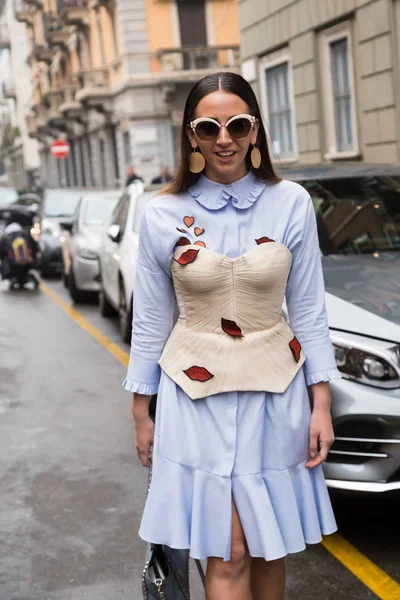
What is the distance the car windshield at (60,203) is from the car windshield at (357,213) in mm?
12656

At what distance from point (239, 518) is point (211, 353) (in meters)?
0.46

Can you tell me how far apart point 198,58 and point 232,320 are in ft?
109

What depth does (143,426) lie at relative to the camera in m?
2.96

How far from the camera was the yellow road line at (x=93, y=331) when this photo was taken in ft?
31.1

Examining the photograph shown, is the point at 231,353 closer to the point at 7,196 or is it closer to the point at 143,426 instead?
the point at 143,426

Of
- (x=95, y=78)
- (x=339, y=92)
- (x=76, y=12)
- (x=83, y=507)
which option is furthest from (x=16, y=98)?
(x=83, y=507)

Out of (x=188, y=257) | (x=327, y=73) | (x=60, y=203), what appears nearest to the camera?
(x=188, y=257)

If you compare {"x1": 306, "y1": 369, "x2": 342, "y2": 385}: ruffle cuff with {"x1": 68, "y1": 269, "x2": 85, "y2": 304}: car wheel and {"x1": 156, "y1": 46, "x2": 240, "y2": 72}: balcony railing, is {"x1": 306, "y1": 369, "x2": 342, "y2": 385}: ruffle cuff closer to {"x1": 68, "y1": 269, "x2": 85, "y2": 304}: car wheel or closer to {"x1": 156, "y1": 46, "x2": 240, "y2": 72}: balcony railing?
{"x1": 68, "y1": 269, "x2": 85, "y2": 304}: car wheel

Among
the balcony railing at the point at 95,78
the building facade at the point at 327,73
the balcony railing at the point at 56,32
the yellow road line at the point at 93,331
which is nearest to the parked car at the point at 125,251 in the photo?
the yellow road line at the point at 93,331

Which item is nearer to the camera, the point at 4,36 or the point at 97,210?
the point at 97,210

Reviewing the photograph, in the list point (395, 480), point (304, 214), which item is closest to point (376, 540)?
point (395, 480)

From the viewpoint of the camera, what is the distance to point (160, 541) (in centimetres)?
283

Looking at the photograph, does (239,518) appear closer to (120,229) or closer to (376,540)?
(376,540)

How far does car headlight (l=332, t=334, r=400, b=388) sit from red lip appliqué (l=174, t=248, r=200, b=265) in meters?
1.67
